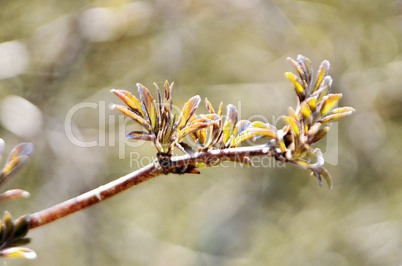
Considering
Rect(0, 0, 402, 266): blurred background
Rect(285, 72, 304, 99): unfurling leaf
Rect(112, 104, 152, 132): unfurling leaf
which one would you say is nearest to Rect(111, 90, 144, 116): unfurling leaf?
Rect(112, 104, 152, 132): unfurling leaf

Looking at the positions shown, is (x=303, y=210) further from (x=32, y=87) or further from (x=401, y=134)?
(x=32, y=87)

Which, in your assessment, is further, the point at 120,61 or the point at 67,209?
the point at 120,61

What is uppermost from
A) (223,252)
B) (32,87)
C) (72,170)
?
(32,87)

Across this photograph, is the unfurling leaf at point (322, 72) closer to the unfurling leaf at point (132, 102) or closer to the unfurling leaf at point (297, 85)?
the unfurling leaf at point (297, 85)

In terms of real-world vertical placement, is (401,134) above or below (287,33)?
below

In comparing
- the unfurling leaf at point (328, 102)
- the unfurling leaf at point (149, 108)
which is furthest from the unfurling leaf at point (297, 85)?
the unfurling leaf at point (149, 108)

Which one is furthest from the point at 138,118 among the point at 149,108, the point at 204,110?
the point at 204,110

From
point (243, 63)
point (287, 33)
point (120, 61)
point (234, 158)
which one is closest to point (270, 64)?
point (243, 63)
